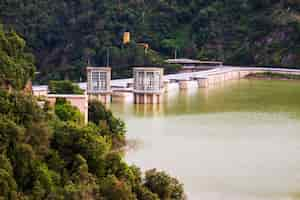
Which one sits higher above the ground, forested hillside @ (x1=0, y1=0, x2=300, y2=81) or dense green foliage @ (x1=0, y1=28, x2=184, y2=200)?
forested hillside @ (x1=0, y1=0, x2=300, y2=81)

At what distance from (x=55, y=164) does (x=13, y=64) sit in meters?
3.22

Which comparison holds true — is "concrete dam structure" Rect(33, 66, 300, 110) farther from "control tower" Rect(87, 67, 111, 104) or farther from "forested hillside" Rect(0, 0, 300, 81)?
"forested hillside" Rect(0, 0, 300, 81)

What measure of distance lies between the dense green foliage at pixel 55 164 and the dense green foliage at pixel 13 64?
1.11 m

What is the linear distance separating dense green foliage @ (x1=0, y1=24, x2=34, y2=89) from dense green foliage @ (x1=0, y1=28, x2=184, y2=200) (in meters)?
1.11

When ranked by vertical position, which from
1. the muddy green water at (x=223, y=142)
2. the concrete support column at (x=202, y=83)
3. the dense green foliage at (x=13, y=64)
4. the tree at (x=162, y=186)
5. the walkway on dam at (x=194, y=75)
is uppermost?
the dense green foliage at (x=13, y=64)

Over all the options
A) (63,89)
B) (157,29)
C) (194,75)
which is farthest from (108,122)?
(157,29)

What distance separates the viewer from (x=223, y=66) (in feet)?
130

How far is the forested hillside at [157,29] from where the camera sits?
3975 cm

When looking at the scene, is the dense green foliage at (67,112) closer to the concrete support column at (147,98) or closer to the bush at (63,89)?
the bush at (63,89)

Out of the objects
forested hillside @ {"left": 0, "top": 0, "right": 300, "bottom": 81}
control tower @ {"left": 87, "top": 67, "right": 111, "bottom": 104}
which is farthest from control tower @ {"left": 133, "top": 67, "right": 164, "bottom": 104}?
forested hillside @ {"left": 0, "top": 0, "right": 300, "bottom": 81}

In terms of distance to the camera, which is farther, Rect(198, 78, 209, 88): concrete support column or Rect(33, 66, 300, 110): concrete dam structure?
Rect(198, 78, 209, 88): concrete support column

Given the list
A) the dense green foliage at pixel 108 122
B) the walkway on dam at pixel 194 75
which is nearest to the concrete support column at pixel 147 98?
the walkway on dam at pixel 194 75

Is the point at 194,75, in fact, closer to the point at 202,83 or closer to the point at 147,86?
the point at 202,83

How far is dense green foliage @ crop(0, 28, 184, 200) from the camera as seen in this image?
1116cm
